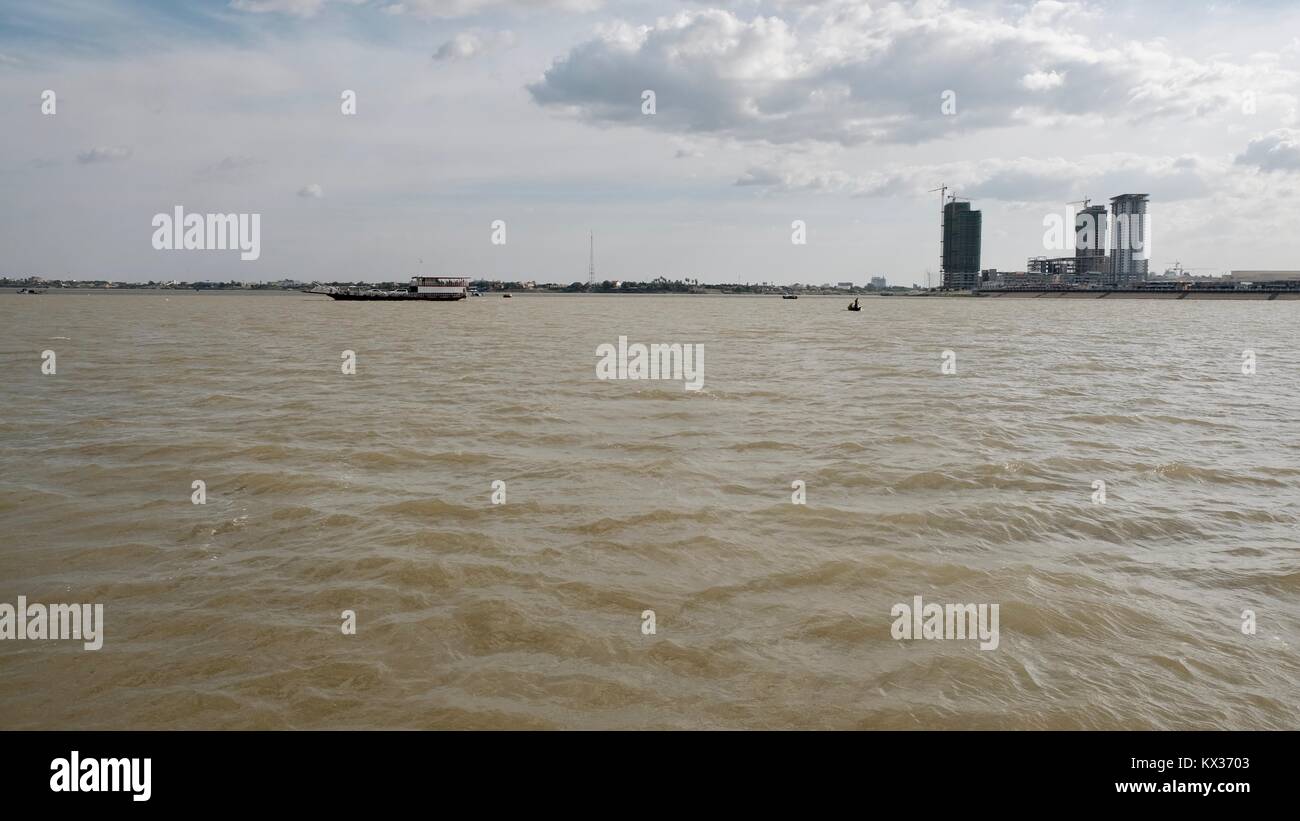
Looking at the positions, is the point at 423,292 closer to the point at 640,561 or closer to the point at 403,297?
the point at 403,297

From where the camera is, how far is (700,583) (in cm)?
824

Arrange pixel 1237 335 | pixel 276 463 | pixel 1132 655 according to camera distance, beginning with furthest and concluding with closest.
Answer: pixel 1237 335, pixel 276 463, pixel 1132 655

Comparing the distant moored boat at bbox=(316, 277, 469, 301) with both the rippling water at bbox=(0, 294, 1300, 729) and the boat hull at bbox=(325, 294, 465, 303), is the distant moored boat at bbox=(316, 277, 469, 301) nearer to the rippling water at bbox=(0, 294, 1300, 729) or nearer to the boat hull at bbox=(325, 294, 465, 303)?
the boat hull at bbox=(325, 294, 465, 303)

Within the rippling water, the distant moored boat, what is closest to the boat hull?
the distant moored boat

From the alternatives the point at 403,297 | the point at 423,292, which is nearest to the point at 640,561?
the point at 403,297

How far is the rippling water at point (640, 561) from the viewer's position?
19.5 feet

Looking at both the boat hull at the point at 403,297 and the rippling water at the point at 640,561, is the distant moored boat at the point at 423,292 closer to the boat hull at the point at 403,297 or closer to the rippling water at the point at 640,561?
the boat hull at the point at 403,297

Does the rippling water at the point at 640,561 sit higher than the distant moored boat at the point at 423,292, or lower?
lower

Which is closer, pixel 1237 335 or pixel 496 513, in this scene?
pixel 496 513

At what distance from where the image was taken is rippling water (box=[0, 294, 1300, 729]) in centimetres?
596

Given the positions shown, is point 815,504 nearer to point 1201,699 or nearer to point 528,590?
point 528,590

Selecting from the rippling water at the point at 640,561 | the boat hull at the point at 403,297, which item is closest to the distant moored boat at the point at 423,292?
the boat hull at the point at 403,297
